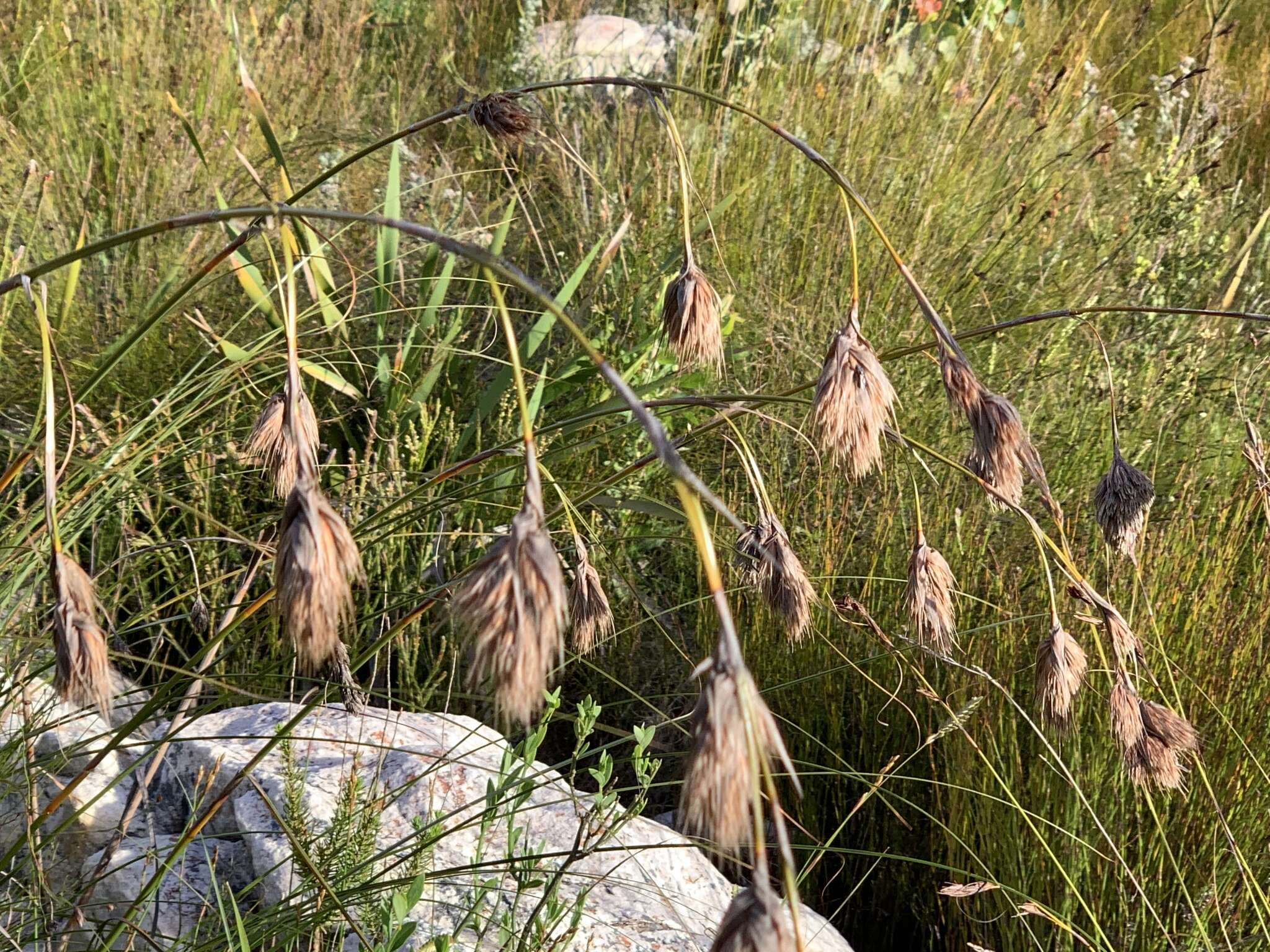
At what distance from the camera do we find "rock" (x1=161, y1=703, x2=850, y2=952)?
1.29 meters

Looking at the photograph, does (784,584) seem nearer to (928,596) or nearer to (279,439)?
(928,596)

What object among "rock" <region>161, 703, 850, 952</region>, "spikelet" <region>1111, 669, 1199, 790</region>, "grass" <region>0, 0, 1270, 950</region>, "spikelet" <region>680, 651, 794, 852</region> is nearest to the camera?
"spikelet" <region>680, 651, 794, 852</region>

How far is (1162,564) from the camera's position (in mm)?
1784

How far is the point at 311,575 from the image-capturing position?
0.63 m

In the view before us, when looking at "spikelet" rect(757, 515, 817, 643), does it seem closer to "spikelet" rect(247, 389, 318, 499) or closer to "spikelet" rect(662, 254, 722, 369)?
"spikelet" rect(662, 254, 722, 369)

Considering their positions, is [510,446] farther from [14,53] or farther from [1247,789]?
[14,53]

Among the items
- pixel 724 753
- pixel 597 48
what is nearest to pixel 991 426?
pixel 724 753

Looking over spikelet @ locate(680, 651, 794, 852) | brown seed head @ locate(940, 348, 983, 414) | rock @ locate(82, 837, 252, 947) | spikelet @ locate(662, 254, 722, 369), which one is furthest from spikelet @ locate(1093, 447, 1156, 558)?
rock @ locate(82, 837, 252, 947)

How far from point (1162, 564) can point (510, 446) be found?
1.17 m

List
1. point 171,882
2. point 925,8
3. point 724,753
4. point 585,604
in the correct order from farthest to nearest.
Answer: point 925,8 < point 171,882 < point 585,604 < point 724,753

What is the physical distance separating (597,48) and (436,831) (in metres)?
4.59

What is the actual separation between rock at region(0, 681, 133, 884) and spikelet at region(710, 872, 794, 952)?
1.08m

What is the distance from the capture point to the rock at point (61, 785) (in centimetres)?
144

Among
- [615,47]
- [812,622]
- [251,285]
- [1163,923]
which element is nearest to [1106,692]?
[1163,923]
